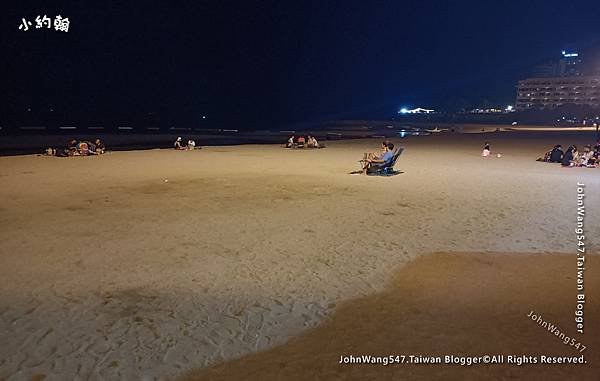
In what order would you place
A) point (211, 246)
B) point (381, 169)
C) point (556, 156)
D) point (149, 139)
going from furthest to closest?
point (149, 139)
point (556, 156)
point (381, 169)
point (211, 246)

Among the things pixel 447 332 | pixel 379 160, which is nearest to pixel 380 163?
pixel 379 160

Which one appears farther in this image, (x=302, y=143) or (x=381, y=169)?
(x=302, y=143)

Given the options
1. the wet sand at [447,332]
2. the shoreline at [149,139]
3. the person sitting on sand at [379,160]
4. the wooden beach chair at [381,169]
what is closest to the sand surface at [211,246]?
the wet sand at [447,332]

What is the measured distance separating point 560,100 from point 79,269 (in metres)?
170

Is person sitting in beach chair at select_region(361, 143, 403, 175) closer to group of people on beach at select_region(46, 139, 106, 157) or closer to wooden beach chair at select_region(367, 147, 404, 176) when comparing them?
wooden beach chair at select_region(367, 147, 404, 176)

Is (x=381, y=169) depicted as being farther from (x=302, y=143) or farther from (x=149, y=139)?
(x=149, y=139)

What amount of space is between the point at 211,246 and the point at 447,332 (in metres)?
4.07

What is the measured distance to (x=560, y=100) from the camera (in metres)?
150

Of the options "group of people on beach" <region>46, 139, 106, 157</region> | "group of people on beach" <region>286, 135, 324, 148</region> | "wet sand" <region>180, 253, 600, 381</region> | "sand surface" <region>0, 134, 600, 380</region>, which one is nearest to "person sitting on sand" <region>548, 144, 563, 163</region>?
"sand surface" <region>0, 134, 600, 380</region>

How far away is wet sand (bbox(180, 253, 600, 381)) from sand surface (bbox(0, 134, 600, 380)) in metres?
0.29

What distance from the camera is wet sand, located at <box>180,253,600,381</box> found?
4.00 meters

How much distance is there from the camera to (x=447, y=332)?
182 inches

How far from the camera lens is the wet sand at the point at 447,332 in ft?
13.1

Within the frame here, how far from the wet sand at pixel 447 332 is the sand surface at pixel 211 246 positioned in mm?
292
